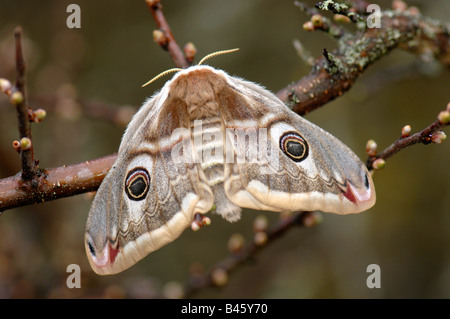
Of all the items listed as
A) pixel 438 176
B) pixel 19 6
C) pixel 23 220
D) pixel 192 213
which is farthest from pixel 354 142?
pixel 19 6

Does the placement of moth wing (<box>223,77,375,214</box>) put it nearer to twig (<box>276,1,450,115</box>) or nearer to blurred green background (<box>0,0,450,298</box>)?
twig (<box>276,1,450,115</box>)

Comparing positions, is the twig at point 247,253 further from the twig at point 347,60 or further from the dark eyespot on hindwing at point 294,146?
the twig at point 347,60

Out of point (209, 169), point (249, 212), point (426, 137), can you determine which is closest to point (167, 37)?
point (209, 169)

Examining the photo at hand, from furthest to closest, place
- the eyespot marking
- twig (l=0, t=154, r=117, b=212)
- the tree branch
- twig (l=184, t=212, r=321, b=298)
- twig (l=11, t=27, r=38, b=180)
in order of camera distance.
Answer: twig (l=184, t=212, r=321, b=298) → the eyespot marking → twig (l=0, t=154, r=117, b=212) → the tree branch → twig (l=11, t=27, r=38, b=180)

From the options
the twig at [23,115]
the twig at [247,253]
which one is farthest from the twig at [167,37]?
the twig at [247,253]

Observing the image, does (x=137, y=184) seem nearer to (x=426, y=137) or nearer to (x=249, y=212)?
(x=426, y=137)

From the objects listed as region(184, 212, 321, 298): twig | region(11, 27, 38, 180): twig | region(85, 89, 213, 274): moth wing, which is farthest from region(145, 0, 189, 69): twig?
region(184, 212, 321, 298): twig

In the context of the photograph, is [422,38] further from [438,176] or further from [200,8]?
[200,8]
